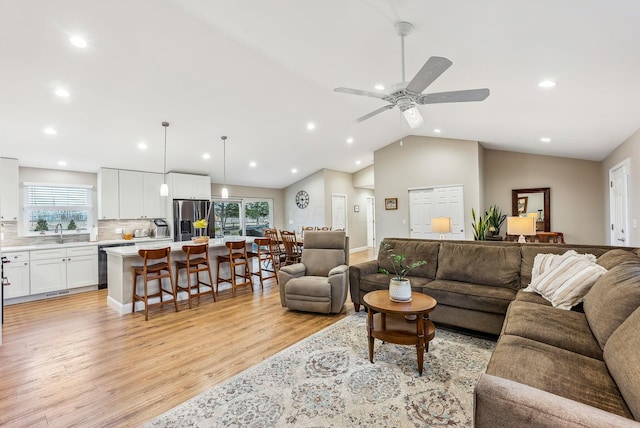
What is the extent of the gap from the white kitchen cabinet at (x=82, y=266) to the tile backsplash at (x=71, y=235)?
2.13ft

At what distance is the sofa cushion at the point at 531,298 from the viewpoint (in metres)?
2.54

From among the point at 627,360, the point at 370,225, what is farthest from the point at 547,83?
the point at 370,225

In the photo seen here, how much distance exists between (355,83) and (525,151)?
4.78 meters

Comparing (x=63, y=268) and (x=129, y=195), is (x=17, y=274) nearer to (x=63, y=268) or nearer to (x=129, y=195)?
(x=63, y=268)

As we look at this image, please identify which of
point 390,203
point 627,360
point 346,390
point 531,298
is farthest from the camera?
point 390,203

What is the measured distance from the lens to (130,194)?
5.94 metres

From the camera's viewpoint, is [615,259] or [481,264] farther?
[481,264]

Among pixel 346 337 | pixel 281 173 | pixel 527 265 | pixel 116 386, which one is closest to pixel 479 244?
pixel 527 265

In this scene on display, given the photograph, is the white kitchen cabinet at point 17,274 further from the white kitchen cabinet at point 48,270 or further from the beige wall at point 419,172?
the beige wall at point 419,172

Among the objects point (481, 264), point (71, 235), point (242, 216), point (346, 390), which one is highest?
point (242, 216)

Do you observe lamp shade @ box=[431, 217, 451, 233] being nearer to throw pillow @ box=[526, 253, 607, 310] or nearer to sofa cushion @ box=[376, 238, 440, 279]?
sofa cushion @ box=[376, 238, 440, 279]

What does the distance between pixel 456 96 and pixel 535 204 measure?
5.58 m

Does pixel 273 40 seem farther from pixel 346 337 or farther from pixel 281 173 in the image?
pixel 281 173

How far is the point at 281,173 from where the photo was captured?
8398mm
